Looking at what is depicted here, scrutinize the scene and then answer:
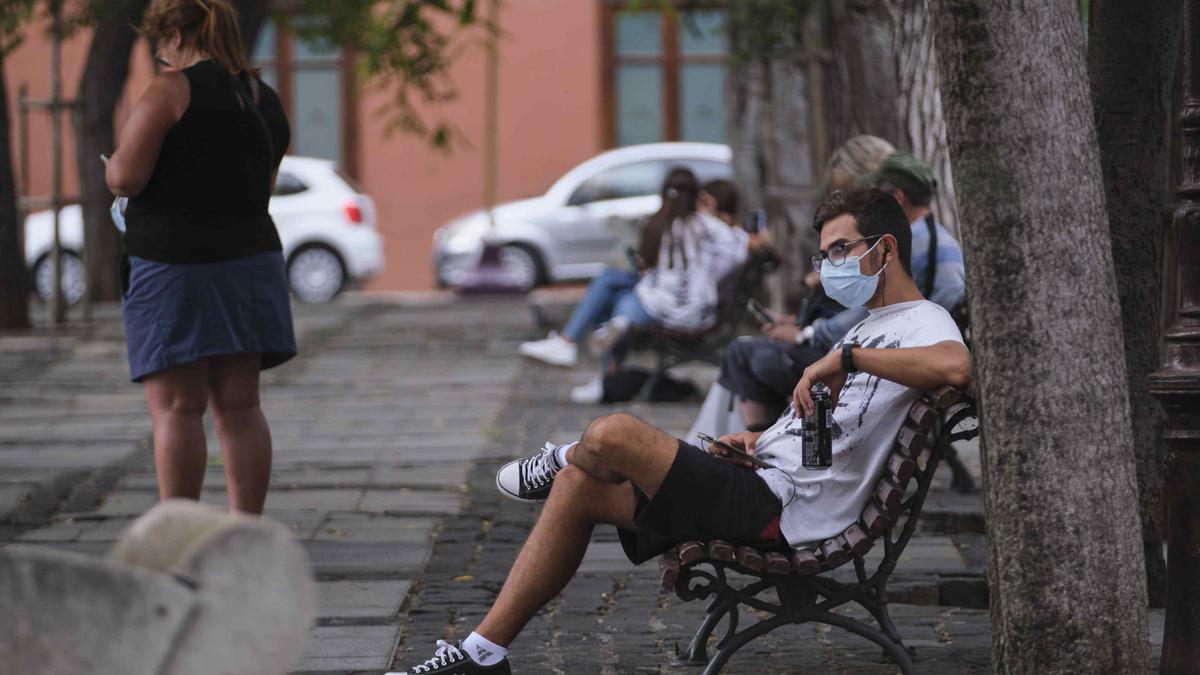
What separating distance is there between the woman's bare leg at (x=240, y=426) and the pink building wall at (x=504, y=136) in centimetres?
2323

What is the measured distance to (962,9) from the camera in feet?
14.0

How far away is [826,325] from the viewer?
23.6ft

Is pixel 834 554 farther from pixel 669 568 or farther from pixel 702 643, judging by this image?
pixel 702 643

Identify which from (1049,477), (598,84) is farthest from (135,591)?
(598,84)

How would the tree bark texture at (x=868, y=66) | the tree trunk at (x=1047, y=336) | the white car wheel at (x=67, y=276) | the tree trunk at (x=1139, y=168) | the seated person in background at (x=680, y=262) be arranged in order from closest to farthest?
the tree trunk at (x=1047, y=336) < the tree trunk at (x=1139, y=168) < the tree bark texture at (x=868, y=66) < the seated person in background at (x=680, y=262) < the white car wheel at (x=67, y=276)

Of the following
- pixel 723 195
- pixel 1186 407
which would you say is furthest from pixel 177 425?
pixel 723 195

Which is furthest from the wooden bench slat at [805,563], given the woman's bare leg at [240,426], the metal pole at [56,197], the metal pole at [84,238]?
the metal pole at [84,238]

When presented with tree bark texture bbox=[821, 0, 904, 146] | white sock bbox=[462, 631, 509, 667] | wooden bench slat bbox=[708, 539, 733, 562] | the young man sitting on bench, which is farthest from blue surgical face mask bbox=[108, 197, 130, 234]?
tree bark texture bbox=[821, 0, 904, 146]

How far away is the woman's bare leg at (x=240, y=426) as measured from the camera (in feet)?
19.8

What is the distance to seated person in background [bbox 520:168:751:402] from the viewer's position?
1123 centimetres

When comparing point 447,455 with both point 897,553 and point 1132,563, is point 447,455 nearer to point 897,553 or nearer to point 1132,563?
point 897,553

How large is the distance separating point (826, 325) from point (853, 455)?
2396mm

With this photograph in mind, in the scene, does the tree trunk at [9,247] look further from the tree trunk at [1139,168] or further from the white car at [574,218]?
the tree trunk at [1139,168]

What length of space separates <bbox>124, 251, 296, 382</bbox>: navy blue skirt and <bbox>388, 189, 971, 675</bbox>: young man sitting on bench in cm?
143
